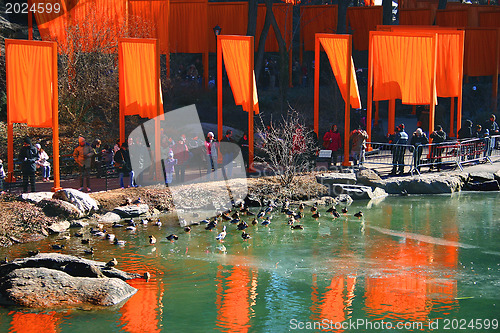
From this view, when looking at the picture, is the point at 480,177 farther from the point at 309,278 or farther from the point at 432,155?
the point at 309,278

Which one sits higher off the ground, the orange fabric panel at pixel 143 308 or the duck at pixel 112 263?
the duck at pixel 112 263

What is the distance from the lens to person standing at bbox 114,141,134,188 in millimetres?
18656

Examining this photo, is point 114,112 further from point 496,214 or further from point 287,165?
point 496,214

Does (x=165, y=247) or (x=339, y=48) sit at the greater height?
(x=339, y=48)

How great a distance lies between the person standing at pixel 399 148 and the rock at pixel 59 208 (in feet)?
33.0

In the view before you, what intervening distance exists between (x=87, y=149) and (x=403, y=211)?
909 centimetres

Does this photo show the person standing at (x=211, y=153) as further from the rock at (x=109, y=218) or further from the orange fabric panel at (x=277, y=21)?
the orange fabric panel at (x=277, y=21)

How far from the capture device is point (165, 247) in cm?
1565

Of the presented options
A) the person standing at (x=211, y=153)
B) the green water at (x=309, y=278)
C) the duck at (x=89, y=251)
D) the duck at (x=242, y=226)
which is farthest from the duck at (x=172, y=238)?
the person standing at (x=211, y=153)

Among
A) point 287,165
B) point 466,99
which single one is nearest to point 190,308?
point 287,165

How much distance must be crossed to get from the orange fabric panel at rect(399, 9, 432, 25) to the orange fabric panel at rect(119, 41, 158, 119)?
17367 mm

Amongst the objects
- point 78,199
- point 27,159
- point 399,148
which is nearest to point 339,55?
point 399,148

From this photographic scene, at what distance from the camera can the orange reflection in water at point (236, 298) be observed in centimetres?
1148

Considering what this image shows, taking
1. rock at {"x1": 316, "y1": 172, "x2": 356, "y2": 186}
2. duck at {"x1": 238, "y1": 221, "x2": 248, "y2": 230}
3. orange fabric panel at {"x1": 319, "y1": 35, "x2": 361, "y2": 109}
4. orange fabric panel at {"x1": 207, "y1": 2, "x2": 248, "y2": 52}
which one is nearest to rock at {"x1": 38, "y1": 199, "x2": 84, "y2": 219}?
duck at {"x1": 238, "y1": 221, "x2": 248, "y2": 230}
